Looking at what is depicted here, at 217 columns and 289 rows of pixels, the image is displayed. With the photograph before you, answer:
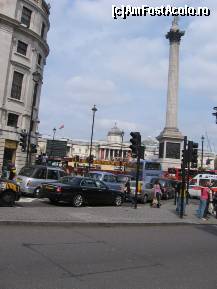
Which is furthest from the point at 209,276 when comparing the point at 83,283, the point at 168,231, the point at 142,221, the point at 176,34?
the point at 176,34

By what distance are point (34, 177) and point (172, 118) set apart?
1575 inches

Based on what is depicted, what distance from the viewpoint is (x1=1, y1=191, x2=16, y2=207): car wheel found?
16594mm

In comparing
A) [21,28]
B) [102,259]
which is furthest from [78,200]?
[21,28]

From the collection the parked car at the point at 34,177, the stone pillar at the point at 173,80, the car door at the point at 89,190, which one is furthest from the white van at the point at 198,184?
the stone pillar at the point at 173,80

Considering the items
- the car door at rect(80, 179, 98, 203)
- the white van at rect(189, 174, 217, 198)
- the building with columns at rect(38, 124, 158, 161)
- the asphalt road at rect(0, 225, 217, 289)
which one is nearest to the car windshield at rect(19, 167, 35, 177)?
the car door at rect(80, 179, 98, 203)

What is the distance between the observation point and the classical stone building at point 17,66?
38750 millimetres

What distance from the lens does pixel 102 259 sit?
8.41 meters

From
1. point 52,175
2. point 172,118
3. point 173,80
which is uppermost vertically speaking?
point 173,80

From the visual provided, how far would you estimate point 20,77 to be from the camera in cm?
4081

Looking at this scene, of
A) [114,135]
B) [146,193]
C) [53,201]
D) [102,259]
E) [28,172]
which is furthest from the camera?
[114,135]

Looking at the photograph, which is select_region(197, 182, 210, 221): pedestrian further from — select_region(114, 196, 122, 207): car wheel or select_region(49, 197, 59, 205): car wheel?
select_region(49, 197, 59, 205): car wheel

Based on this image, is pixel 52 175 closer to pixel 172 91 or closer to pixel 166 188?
pixel 166 188

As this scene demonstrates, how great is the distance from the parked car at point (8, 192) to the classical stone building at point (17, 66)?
20784 mm

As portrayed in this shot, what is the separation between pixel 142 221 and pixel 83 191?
4.89 metres
